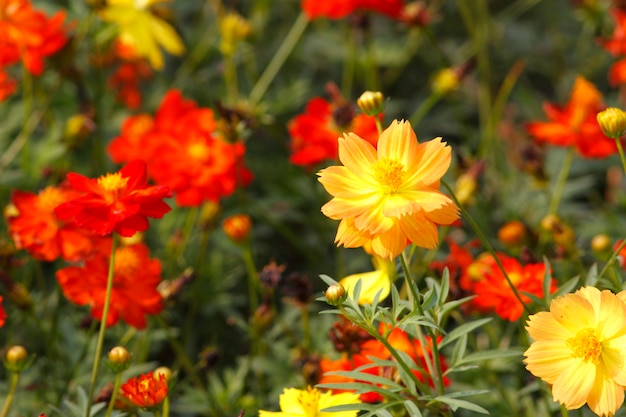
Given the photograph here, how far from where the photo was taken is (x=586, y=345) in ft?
2.13

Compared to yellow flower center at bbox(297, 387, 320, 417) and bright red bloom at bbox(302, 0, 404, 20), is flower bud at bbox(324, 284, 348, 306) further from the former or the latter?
bright red bloom at bbox(302, 0, 404, 20)

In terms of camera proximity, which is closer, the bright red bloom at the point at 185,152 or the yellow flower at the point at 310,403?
the yellow flower at the point at 310,403

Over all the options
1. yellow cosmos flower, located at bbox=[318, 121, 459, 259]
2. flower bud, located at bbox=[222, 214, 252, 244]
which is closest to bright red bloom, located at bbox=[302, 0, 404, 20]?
flower bud, located at bbox=[222, 214, 252, 244]

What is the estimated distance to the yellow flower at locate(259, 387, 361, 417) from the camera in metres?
0.73

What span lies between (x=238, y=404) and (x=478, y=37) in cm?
75

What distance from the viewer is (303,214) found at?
4.54 feet

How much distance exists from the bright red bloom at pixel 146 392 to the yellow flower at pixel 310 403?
0.27 ft

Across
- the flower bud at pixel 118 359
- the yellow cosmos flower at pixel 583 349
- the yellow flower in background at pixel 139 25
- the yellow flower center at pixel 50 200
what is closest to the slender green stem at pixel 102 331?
the flower bud at pixel 118 359

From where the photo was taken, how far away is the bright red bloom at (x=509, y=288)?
2.73 ft

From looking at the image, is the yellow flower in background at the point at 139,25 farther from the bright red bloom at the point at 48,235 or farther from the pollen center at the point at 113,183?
the pollen center at the point at 113,183

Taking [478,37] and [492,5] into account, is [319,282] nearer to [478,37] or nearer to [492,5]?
[478,37]

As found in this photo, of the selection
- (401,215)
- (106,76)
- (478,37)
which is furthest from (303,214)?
(401,215)

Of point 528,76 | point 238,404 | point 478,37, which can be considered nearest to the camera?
point 238,404

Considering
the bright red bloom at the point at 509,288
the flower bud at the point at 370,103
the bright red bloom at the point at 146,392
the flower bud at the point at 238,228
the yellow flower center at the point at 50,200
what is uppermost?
the flower bud at the point at 370,103
